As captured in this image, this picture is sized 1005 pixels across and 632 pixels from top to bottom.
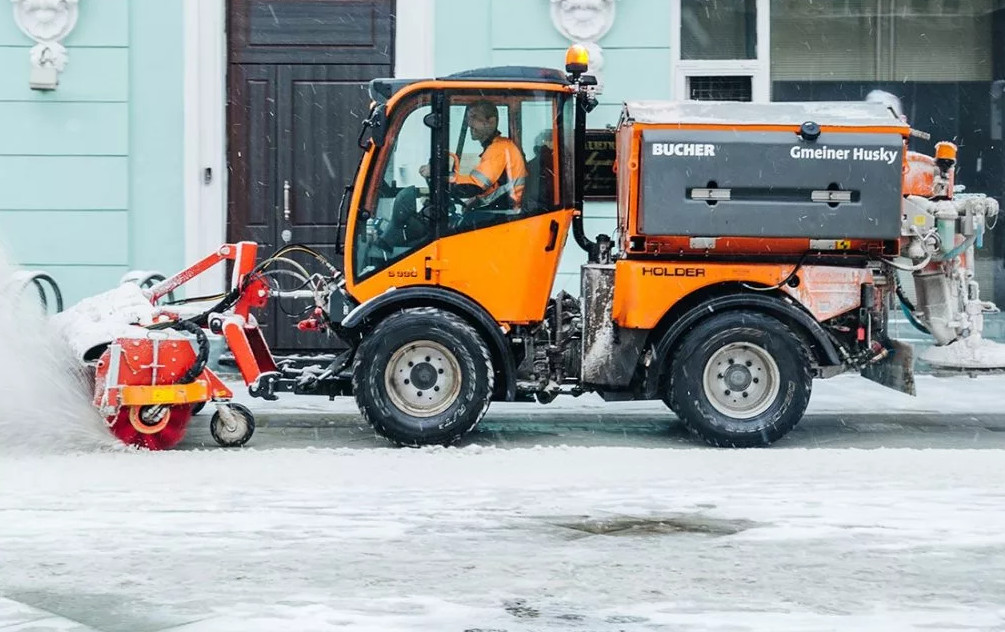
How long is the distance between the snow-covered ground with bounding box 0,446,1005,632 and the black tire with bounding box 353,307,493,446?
0.93ft

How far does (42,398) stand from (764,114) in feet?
14.4

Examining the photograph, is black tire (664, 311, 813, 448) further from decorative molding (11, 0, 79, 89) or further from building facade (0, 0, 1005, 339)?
decorative molding (11, 0, 79, 89)

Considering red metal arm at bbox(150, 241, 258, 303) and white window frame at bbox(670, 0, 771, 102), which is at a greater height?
white window frame at bbox(670, 0, 771, 102)

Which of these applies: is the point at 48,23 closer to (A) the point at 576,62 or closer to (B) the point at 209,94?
(B) the point at 209,94

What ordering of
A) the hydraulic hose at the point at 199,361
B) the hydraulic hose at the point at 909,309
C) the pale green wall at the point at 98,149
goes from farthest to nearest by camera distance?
the pale green wall at the point at 98,149 → the hydraulic hose at the point at 909,309 → the hydraulic hose at the point at 199,361

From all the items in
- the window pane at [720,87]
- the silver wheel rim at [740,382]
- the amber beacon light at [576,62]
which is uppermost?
the window pane at [720,87]

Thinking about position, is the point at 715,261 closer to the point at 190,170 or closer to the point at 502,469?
the point at 502,469

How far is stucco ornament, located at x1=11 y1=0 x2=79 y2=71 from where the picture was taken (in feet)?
40.2

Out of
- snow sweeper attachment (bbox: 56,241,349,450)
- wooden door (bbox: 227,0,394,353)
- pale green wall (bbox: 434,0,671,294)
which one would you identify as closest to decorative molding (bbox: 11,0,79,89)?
wooden door (bbox: 227,0,394,353)

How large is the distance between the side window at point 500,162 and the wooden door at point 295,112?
13.2ft

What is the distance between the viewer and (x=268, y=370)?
8875mm

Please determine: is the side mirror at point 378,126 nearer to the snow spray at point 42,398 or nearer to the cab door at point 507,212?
the cab door at point 507,212

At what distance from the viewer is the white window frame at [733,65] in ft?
41.1

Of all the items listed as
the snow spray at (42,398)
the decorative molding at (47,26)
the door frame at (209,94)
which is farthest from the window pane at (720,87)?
the snow spray at (42,398)
